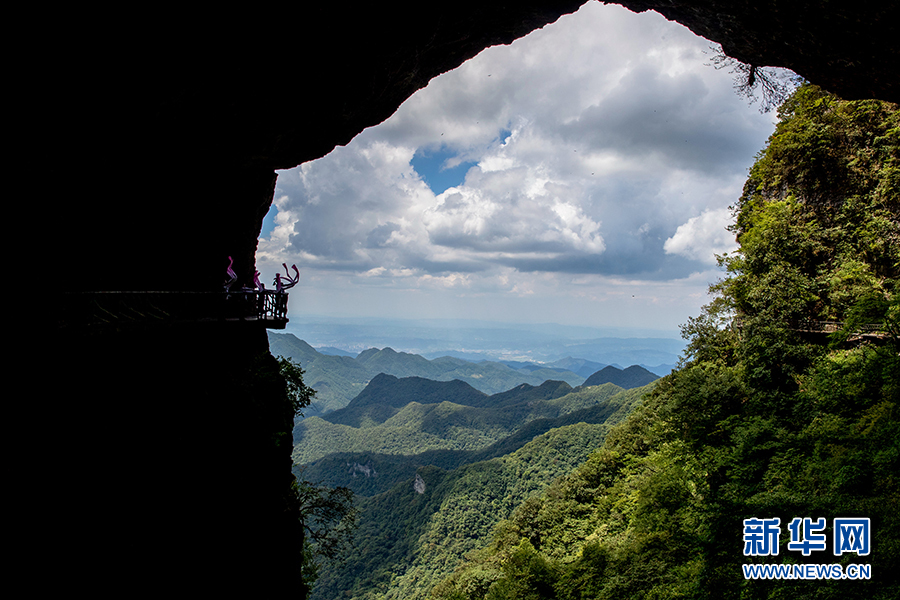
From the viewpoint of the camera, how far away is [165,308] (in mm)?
8859

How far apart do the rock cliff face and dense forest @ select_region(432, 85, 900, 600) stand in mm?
8118

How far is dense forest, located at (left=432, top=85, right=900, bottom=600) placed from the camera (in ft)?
27.4

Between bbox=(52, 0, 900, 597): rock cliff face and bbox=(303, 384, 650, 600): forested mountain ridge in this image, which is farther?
bbox=(303, 384, 650, 600): forested mountain ridge

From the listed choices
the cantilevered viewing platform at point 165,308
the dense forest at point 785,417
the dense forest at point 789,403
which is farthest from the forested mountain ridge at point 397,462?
the cantilevered viewing platform at point 165,308

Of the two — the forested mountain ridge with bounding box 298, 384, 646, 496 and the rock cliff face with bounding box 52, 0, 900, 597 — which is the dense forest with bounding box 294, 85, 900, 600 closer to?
the rock cliff face with bounding box 52, 0, 900, 597

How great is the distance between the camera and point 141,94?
22.7ft

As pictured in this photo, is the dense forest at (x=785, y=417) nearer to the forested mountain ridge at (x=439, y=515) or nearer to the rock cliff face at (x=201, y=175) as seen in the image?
the rock cliff face at (x=201, y=175)

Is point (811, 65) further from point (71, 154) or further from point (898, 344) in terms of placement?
point (71, 154)

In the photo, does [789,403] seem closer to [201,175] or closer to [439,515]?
[201,175]

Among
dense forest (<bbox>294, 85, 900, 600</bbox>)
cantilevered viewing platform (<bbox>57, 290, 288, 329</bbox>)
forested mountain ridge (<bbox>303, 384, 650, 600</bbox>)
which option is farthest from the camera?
forested mountain ridge (<bbox>303, 384, 650, 600</bbox>)

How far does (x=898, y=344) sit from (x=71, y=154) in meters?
19.9

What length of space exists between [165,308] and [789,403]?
20.4 metres

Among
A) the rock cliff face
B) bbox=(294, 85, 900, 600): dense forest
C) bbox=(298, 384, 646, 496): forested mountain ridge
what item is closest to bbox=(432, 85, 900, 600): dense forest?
bbox=(294, 85, 900, 600): dense forest

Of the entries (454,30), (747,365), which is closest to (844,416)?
(747,365)
